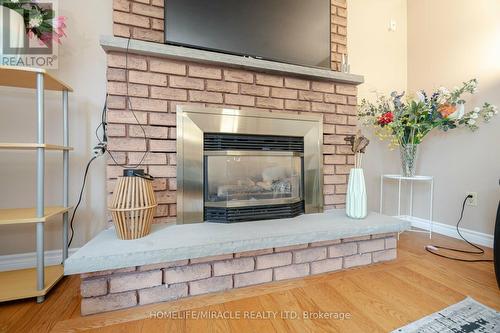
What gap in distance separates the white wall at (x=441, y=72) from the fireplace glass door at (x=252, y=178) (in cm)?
103

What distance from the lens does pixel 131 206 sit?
108cm

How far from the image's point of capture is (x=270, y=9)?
4.98 ft

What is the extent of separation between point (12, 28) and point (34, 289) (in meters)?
1.26

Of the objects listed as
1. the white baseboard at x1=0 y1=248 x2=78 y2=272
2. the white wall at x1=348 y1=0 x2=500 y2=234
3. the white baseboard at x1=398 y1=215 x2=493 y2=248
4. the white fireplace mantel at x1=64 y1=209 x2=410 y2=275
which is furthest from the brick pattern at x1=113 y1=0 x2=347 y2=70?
the white baseboard at x1=398 y1=215 x2=493 y2=248

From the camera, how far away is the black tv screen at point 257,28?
4.38ft

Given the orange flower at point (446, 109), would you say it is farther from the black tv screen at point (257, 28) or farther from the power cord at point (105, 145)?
the power cord at point (105, 145)

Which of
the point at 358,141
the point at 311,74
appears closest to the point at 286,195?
the point at 358,141

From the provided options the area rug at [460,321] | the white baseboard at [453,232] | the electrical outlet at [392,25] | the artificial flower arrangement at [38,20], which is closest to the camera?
the area rug at [460,321]

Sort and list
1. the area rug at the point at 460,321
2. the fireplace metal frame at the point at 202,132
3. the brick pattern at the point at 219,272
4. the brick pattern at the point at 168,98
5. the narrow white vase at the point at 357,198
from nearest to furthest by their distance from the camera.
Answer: the area rug at the point at 460,321, the brick pattern at the point at 219,272, the brick pattern at the point at 168,98, the fireplace metal frame at the point at 202,132, the narrow white vase at the point at 357,198

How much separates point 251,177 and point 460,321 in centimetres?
117

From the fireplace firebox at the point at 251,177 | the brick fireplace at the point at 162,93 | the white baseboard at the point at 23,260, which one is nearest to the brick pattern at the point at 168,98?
the brick fireplace at the point at 162,93

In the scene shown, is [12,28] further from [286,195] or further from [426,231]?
[426,231]

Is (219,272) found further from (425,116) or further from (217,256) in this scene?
(425,116)

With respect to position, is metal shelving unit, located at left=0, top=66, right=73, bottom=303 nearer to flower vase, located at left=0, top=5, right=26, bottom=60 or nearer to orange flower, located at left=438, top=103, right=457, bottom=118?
flower vase, located at left=0, top=5, right=26, bottom=60
